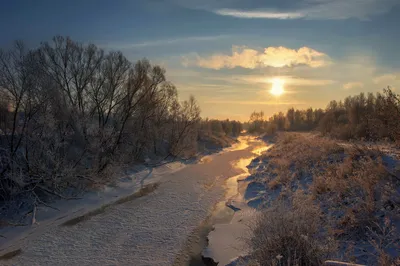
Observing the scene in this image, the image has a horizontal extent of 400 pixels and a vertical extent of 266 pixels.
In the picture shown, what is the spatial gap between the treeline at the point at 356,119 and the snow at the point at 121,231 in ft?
25.1

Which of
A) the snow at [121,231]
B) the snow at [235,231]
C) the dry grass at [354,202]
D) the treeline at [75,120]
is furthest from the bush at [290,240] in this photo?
the treeline at [75,120]

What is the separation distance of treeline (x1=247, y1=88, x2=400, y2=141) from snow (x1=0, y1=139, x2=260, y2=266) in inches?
301

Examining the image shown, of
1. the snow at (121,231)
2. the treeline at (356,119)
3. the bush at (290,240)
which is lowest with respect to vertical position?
the snow at (121,231)

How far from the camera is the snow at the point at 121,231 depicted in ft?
26.5

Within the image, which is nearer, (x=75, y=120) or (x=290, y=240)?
(x=290, y=240)

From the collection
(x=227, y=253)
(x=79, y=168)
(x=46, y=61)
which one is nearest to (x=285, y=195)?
(x=227, y=253)

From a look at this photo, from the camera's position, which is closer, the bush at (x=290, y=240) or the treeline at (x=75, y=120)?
the bush at (x=290, y=240)

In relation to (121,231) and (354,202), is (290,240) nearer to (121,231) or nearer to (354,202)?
(354,202)

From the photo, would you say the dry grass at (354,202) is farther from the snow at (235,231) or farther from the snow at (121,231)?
the snow at (121,231)

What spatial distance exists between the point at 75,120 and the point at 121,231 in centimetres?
858

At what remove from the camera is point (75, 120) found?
52.2 feet

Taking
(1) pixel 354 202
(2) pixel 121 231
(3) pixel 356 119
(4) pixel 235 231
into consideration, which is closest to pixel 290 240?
(1) pixel 354 202

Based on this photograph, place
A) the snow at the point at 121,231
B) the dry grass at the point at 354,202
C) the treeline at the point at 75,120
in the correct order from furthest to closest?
the treeline at the point at 75,120 → the snow at the point at 121,231 → the dry grass at the point at 354,202

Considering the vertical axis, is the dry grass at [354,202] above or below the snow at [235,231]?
above
